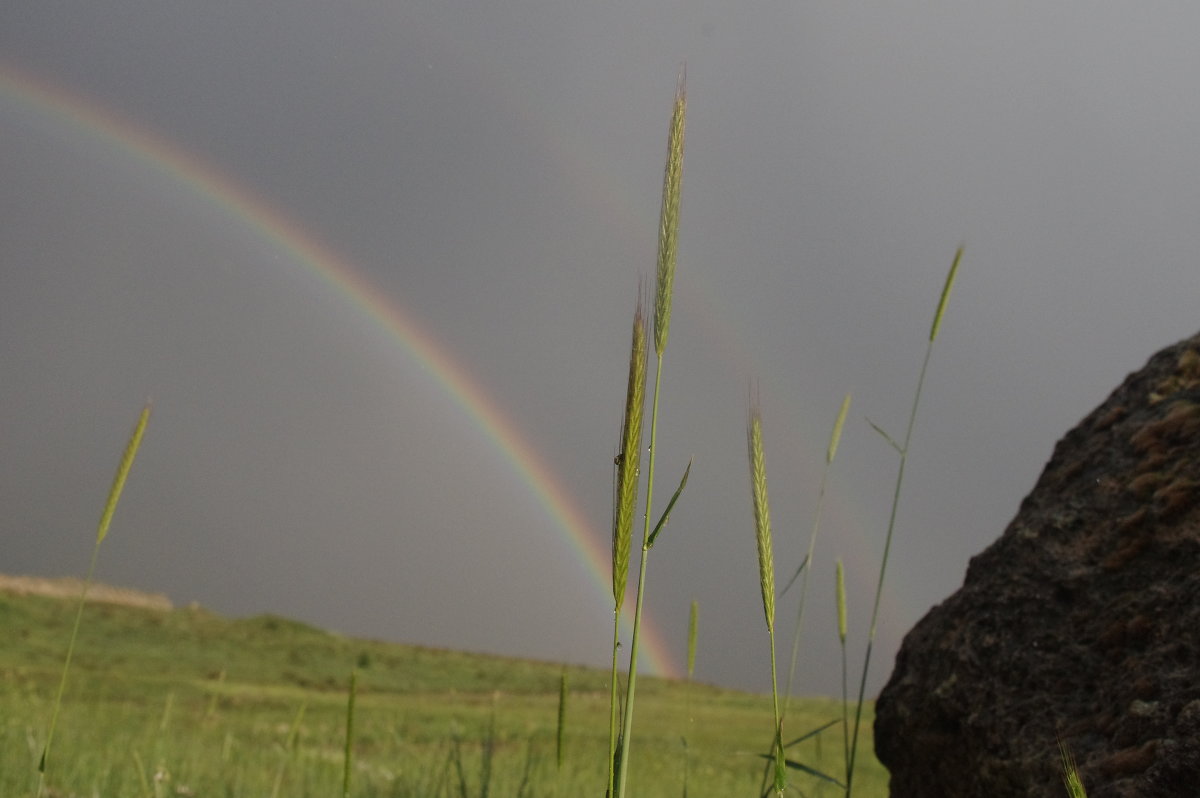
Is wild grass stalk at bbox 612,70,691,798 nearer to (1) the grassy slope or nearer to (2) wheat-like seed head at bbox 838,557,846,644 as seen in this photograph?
(1) the grassy slope

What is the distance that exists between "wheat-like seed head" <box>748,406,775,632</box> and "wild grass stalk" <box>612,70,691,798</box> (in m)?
0.17

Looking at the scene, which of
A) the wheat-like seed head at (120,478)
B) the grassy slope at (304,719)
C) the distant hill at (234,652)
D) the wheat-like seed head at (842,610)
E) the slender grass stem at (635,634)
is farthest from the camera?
the distant hill at (234,652)

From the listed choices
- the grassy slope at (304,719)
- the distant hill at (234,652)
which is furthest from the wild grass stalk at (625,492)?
the distant hill at (234,652)

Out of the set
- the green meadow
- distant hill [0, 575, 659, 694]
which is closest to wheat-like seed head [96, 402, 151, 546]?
the green meadow

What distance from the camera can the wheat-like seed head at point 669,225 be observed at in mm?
1171

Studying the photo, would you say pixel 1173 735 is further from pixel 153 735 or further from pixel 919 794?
pixel 153 735

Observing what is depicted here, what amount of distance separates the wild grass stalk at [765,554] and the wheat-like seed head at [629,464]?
0.23 meters

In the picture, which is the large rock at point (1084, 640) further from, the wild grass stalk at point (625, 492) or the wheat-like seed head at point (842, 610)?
the wild grass stalk at point (625, 492)

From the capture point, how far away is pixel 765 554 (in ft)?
4.18

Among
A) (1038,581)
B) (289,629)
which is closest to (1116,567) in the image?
(1038,581)

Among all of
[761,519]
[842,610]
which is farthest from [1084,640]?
[761,519]

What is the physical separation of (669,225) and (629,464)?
364 millimetres

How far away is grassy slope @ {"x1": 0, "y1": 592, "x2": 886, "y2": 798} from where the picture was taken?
4.40m

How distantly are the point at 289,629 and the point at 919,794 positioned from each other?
28.1m
